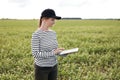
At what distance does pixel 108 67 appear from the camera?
9164 mm

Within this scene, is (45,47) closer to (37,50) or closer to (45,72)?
(37,50)

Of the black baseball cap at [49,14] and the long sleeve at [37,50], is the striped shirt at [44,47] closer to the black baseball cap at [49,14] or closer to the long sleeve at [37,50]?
the long sleeve at [37,50]

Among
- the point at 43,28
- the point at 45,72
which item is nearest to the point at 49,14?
the point at 43,28

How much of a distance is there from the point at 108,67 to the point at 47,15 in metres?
5.39

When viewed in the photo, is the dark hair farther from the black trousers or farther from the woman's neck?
the black trousers

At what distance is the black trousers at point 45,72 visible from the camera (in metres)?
4.52

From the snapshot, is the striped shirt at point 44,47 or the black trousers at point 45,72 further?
the black trousers at point 45,72

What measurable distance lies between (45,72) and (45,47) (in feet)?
1.52

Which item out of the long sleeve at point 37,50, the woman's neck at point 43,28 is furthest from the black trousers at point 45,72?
the woman's neck at point 43,28

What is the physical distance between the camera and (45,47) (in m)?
4.37

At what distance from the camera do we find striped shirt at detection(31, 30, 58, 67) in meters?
4.30

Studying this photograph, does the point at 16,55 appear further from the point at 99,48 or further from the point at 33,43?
the point at 33,43

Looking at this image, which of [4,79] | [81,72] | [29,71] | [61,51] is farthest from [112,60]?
[61,51]

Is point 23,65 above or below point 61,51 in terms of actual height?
below
